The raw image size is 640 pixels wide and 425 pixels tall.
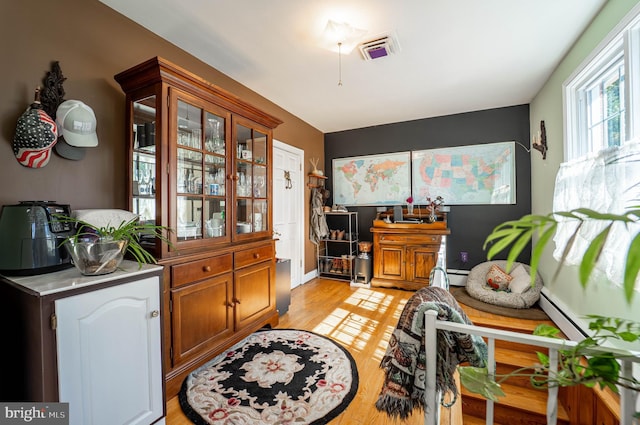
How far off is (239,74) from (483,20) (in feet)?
6.95

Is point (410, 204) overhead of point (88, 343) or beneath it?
overhead

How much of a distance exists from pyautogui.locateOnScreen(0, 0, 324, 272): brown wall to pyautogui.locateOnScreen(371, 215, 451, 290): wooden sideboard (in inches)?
125

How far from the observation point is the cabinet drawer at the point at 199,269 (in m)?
1.77

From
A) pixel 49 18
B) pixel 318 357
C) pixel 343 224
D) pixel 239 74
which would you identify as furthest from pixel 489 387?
pixel 343 224

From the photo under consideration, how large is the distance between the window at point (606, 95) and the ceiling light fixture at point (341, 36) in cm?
162

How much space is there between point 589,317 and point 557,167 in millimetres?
2802

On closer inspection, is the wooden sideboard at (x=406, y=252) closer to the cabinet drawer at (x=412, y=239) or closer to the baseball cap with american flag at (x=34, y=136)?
the cabinet drawer at (x=412, y=239)

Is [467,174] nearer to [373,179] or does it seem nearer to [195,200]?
[373,179]

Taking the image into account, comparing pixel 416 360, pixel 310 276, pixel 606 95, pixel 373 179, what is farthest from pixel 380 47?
pixel 310 276

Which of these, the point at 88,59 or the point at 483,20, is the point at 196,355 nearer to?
the point at 88,59

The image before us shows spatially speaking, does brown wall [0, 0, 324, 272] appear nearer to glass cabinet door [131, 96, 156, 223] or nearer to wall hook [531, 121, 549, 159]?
glass cabinet door [131, 96, 156, 223]

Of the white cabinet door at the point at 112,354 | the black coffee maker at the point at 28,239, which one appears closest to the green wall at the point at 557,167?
the white cabinet door at the point at 112,354

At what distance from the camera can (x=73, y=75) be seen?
5.52 feet

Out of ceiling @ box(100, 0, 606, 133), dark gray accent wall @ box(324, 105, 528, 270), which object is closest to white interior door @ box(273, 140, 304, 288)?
ceiling @ box(100, 0, 606, 133)
